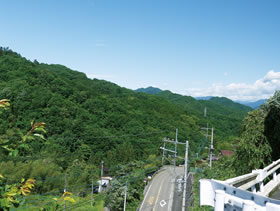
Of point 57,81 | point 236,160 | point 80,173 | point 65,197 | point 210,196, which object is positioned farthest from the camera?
point 57,81

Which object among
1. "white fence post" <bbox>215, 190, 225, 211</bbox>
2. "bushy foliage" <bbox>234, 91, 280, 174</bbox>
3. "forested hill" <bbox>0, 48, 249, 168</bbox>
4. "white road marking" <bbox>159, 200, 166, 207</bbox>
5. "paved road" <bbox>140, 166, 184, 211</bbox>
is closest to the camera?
"white fence post" <bbox>215, 190, 225, 211</bbox>

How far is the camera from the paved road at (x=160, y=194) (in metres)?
17.9

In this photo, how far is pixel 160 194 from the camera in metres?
20.8

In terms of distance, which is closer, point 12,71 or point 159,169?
point 159,169

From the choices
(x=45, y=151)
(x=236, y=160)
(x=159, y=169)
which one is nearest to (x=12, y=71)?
(x=45, y=151)

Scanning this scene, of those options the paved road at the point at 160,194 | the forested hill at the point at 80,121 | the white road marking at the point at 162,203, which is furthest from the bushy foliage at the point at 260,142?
the forested hill at the point at 80,121

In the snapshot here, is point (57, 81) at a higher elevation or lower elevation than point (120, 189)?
higher

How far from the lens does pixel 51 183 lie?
2550 centimetres

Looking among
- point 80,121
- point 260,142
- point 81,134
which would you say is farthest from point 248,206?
point 80,121

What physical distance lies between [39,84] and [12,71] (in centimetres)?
658

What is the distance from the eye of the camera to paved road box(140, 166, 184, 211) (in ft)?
58.7

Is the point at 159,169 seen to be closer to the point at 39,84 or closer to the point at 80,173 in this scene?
the point at 80,173

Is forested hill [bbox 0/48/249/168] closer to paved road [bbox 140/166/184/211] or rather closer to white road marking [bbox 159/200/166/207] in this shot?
paved road [bbox 140/166/184/211]

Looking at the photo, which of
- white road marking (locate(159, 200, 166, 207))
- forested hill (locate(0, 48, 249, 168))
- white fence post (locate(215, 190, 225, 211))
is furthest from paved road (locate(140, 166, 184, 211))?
white fence post (locate(215, 190, 225, 211))
